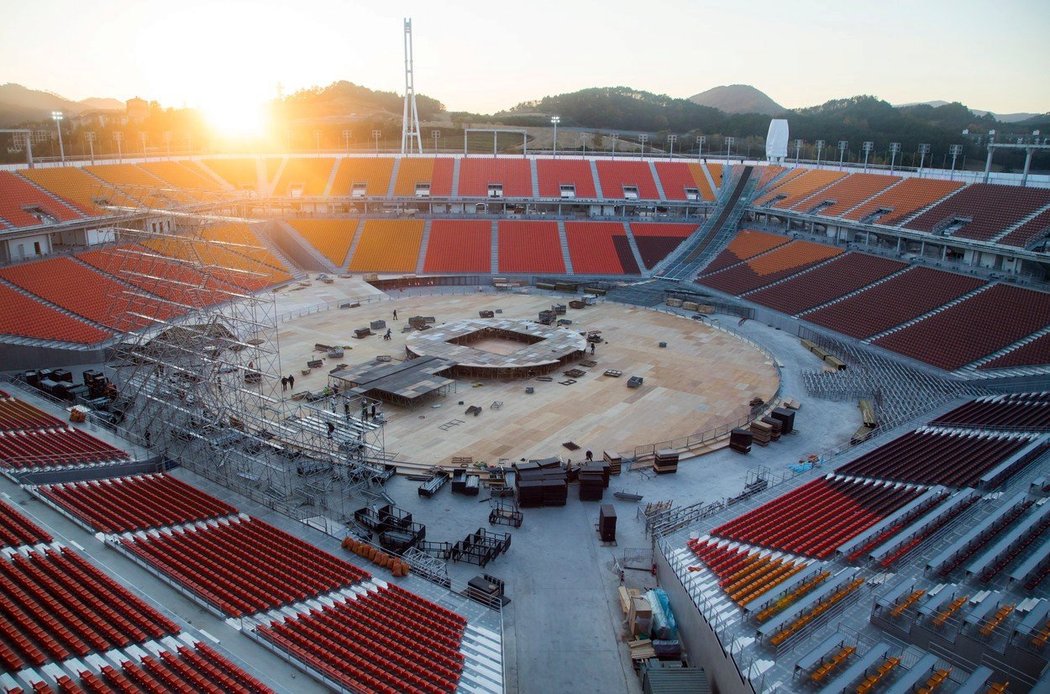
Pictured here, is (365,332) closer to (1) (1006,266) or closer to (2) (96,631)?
(2) (96,631)

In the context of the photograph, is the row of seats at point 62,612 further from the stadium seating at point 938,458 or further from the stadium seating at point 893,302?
the stadium seating at point 893,302

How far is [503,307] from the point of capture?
54.4m

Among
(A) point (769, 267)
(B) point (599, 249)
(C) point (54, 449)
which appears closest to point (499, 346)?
(B) point (599, 249)

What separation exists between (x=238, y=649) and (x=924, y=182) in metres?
64.1

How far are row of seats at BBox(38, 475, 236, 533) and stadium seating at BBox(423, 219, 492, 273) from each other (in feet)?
135

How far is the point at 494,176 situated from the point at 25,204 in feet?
146

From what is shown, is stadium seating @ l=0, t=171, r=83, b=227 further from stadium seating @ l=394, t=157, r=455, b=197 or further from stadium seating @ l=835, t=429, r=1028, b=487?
stadium seating @ l=835, t=429, r=1028, b=487

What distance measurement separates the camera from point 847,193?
6456cm

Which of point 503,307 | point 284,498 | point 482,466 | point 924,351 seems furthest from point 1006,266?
point 284,498

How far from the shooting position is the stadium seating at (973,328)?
38.9 metres

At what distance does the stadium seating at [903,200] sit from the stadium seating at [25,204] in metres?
63.5

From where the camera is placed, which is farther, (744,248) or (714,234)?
(714,234)

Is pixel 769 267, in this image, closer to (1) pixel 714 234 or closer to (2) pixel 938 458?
(1) pixel 714 234

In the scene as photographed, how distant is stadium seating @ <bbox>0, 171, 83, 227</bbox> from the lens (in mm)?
47688
